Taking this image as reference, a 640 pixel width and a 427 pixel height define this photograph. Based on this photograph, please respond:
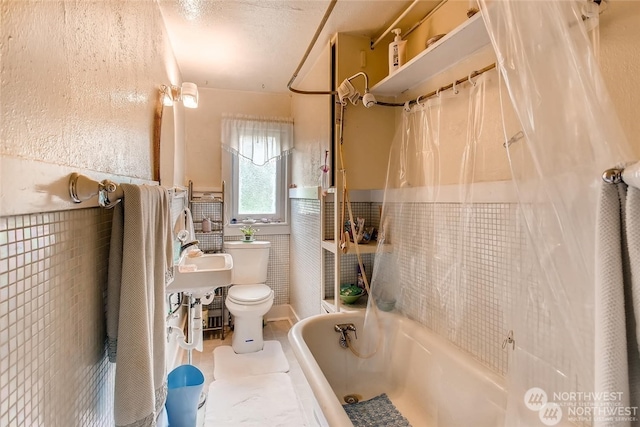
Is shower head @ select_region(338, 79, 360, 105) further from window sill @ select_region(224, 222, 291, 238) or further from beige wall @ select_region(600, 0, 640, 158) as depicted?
window sill @ select_region(224, 222, 291, 238)

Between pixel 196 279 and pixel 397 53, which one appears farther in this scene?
pixel 196 279

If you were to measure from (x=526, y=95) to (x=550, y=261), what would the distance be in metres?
0.45

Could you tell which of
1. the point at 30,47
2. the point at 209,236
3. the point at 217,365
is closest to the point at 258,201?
the point at 209,236

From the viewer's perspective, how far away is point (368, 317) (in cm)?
187

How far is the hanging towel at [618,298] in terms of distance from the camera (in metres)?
0.55

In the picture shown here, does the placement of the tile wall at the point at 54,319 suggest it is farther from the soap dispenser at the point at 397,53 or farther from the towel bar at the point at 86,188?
the soap dispenser at the point at 397,53

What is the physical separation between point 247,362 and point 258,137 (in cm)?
215

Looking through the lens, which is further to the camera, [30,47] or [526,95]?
[526,95]

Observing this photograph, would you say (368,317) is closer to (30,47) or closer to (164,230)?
(164,230)

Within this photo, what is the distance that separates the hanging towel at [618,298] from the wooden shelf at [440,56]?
89cm

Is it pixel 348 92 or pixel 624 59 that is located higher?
pixel 348 92

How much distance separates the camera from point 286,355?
265 centimetres

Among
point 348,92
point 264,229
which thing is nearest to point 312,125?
point 348,92

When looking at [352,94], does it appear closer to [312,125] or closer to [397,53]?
[397,53]
